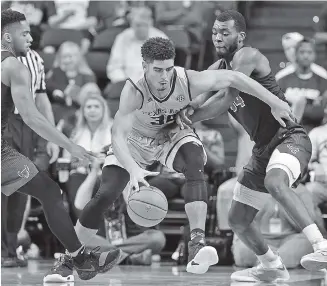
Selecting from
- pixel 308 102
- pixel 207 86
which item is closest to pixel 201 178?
pixel 207 86

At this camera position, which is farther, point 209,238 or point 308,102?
point 308,102

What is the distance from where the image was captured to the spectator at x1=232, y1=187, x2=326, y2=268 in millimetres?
7699

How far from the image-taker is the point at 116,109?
32.0ft

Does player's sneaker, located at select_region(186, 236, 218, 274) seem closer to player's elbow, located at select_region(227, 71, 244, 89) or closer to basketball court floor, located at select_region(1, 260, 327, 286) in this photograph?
basketball court floor, located at select_region(1, 260, 327, 286)

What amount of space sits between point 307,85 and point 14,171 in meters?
4.22

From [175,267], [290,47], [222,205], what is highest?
[290,47]

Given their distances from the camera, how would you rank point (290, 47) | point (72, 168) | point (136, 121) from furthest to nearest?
point (290, 47)
point (72, 168)
point (136, 121)

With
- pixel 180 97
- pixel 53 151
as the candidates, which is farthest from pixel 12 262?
pixel 180 97

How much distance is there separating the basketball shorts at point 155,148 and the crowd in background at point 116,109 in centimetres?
48

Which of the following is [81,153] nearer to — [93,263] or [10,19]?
[93,263]

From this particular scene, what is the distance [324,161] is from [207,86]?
271cm

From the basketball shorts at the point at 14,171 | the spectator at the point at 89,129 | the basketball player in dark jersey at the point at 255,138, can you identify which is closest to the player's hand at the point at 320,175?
the basketball player in dark jersey at the point at 255,138

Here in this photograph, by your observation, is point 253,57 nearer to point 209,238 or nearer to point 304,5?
point 209,238

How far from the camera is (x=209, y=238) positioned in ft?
27.1
